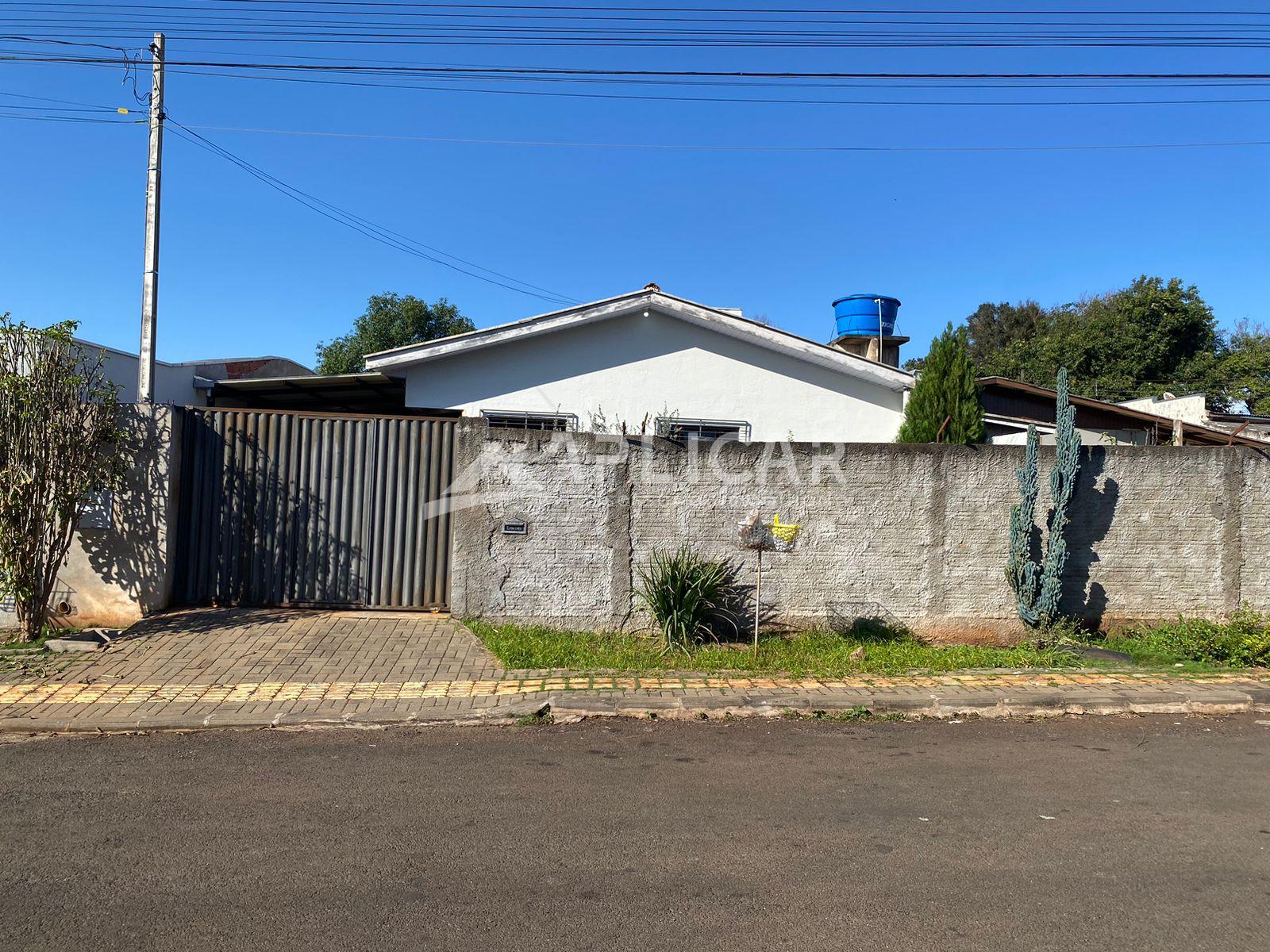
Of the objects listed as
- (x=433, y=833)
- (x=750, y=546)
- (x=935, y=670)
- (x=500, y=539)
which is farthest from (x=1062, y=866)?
(x=500, y=539)

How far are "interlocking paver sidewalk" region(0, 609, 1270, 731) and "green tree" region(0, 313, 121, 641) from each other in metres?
0.99

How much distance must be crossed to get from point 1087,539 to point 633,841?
23.6 feet

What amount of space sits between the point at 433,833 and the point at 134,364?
12.4 m

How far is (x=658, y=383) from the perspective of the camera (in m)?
13.1

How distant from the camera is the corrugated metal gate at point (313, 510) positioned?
9000 millimetres

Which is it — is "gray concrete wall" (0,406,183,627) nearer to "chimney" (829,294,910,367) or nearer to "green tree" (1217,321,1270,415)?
"chimney" (829,294,910,367)

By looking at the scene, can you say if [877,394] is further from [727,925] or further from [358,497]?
[727,925]

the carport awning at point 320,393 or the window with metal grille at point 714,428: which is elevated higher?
the carport awning at point 320,393

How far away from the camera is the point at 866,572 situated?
9.22m

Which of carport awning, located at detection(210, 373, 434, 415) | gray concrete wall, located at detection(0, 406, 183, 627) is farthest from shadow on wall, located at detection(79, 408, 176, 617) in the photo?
carport awning, located at detection(210, 373, 434, 415)

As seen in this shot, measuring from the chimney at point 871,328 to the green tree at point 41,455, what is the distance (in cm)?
1117

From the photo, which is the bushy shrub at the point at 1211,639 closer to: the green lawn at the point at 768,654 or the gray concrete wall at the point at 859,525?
the gray concrete wall at the point at 859,525

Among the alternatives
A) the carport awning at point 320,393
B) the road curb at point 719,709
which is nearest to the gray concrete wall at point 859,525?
the road curb at point 719,709

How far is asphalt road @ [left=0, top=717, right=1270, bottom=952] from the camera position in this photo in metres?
3.49
